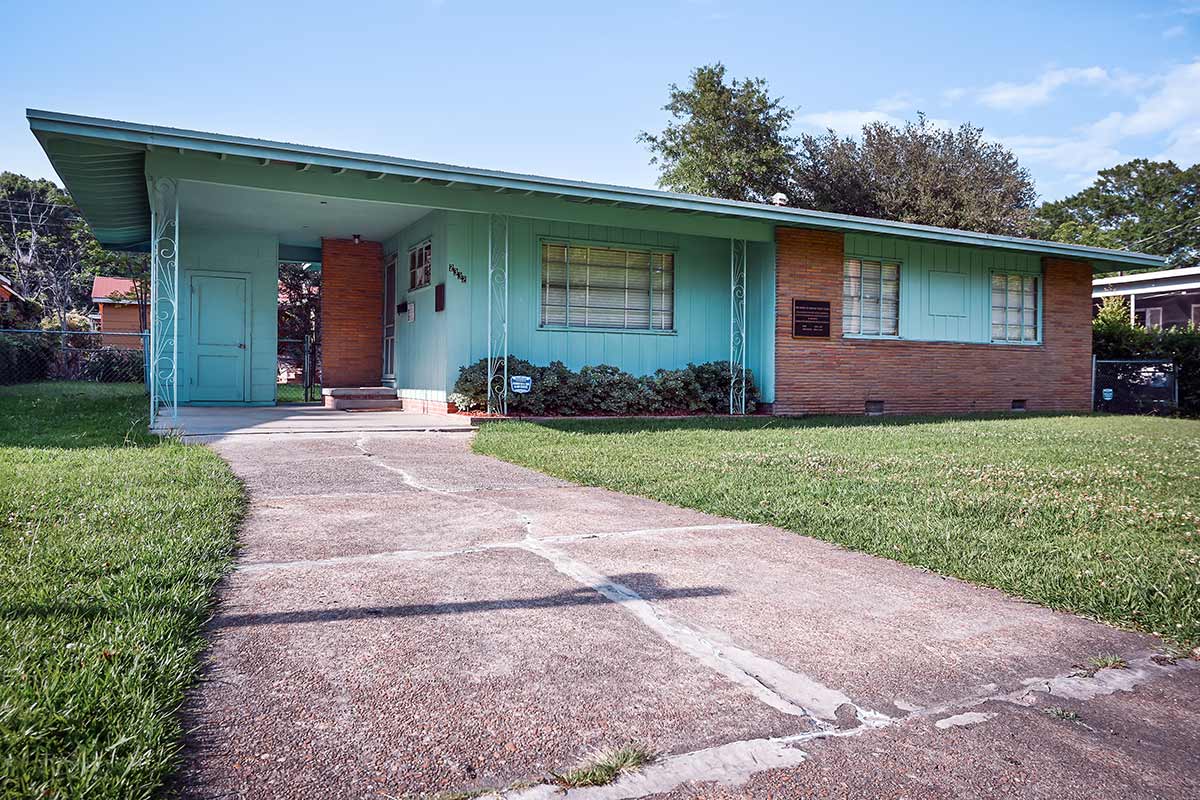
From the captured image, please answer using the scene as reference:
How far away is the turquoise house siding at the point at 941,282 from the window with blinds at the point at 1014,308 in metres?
0.21

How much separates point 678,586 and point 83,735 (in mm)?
2210

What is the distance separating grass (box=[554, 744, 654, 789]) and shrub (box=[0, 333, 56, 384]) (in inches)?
785

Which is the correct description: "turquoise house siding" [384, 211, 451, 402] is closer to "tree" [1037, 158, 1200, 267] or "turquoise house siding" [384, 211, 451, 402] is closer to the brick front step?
the brick front step

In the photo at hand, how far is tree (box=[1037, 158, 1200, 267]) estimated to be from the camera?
51500mm

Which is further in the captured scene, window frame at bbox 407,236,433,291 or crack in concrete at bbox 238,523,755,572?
window frame at bbox 407,236,433,291

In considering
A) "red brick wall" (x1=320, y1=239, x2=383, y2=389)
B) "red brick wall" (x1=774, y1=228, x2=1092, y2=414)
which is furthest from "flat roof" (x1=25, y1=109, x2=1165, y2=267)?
"red brick wall" (x1=320, y1=239, x2=383, y2=389)

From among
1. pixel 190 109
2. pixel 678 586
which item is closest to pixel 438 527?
pixel 678 586

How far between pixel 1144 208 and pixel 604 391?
195 feet

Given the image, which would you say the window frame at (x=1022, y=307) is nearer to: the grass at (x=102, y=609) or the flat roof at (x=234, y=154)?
the flat roof at (x=234, y=154)

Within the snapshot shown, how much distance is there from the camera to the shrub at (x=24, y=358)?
17.5 m

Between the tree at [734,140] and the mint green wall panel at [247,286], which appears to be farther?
the tree at [734,140]

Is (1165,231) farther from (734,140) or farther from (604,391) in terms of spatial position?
(604,391)

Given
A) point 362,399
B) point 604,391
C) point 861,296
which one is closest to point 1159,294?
point 861,296

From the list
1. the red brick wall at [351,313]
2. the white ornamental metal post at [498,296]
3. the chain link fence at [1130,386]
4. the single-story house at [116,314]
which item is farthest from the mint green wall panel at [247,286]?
the chain link fence at [1130,386]
